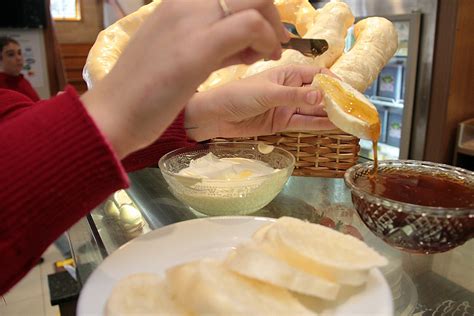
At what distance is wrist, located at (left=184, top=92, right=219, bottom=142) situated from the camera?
903 mm

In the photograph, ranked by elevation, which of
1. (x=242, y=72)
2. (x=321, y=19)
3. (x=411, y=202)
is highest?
(x=321, y=19)

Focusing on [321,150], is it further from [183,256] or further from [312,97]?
[183,256]

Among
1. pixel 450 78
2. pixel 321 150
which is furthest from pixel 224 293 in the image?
pixel 450 78

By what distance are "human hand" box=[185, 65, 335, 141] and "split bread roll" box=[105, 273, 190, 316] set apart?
0.44 meters

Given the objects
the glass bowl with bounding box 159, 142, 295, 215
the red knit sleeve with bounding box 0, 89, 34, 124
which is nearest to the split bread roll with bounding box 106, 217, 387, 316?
the glass bowl with bounding box 159, 142, 295, 215

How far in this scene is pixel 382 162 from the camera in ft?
2.36

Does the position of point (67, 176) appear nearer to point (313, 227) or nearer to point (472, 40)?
point (313, 227)

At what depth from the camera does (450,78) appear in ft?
5.93

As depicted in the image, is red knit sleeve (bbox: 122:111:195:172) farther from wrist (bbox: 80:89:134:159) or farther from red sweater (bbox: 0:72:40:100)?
red sweater (bbox: 0:72:40:100)

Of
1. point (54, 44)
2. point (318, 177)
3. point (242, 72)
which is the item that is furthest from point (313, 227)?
point (54, 44)

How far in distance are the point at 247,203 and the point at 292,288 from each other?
1.00 feet

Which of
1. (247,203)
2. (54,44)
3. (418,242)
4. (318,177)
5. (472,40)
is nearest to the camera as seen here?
(418,242)

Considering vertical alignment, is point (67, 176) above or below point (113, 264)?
above

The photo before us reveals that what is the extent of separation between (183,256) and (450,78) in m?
1.68
